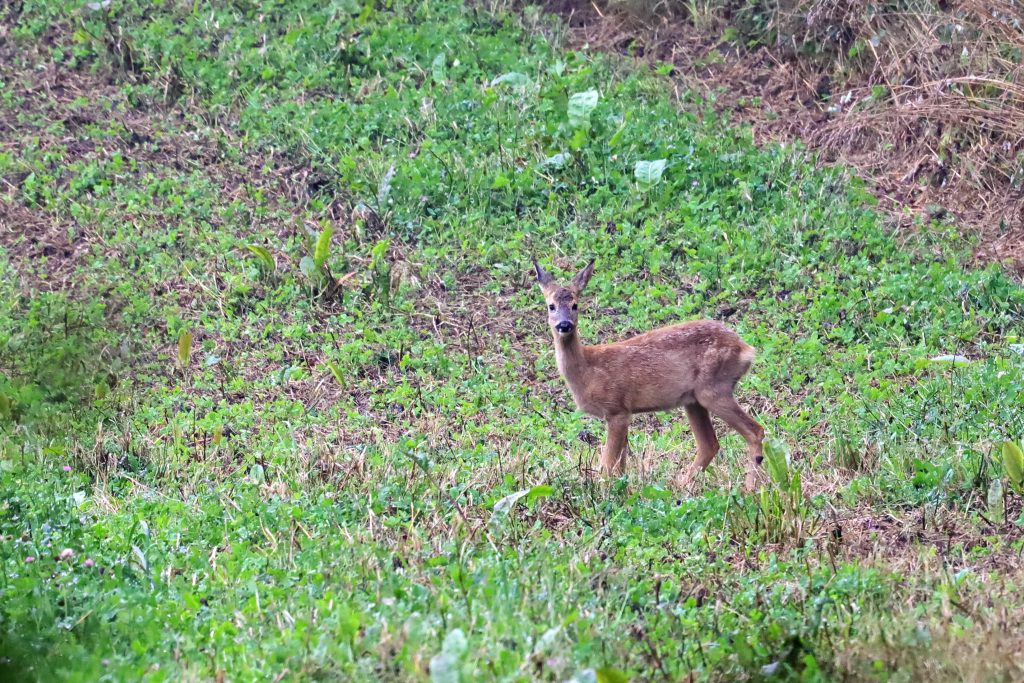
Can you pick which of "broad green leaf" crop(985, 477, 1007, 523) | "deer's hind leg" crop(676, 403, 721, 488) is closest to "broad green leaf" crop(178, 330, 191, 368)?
"deer's hind leg" crop(676, 403, 721, 488)

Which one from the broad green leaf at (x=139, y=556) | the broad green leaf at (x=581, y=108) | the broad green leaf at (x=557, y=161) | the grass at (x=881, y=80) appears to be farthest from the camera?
the broad green leaf at (x=581, y=108)

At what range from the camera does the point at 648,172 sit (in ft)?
40.2

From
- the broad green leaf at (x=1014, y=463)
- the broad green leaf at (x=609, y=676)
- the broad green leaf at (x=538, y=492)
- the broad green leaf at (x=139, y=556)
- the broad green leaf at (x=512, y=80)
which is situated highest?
the broad green leaf at (x=609, y=676)

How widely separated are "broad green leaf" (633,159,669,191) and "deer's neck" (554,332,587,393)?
3.76 metres

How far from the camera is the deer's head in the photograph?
865 cm

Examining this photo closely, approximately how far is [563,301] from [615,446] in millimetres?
1059

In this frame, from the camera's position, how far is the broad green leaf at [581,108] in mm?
12922

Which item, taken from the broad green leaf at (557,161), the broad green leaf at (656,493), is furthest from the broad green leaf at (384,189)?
the broad green leaf at (656,493)

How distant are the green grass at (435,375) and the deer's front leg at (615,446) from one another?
26cm

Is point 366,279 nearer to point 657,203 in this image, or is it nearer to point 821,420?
point 657,203

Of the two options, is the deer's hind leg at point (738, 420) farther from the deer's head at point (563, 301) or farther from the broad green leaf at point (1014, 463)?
the broad green leaf at point (1014, 463)

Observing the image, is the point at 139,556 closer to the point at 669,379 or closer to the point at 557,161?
the point at 669,379

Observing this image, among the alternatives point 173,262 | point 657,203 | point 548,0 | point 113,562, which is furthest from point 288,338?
point 548,0

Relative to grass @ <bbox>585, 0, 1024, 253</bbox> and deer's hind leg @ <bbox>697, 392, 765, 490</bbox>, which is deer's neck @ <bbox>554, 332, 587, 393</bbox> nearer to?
deer's hind leg @ <bbox>697, 392, 765, 490</bbox>
